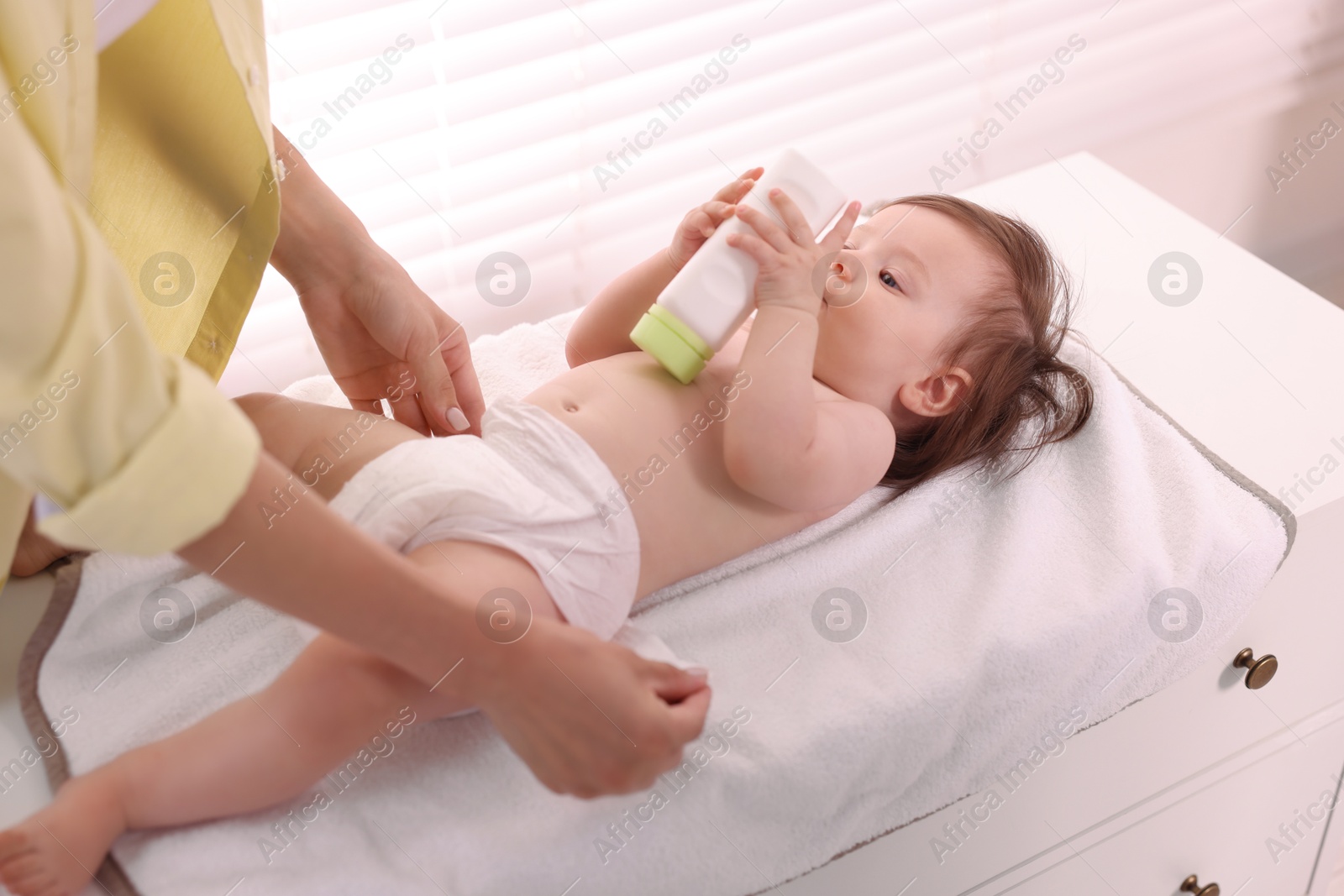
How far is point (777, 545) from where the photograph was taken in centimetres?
104

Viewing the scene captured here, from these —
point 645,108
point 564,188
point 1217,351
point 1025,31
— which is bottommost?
point 564,188

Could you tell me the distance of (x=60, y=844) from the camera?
2.36ft

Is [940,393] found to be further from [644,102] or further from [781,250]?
[644,102]

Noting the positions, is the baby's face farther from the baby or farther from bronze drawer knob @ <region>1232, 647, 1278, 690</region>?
bronze drawer knob @ <region>1232, 647, 1278, 690</region>

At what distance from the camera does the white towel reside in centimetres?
79

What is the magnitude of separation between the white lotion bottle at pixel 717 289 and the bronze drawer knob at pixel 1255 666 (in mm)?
609

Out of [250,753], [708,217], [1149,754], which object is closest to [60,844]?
[250,753]

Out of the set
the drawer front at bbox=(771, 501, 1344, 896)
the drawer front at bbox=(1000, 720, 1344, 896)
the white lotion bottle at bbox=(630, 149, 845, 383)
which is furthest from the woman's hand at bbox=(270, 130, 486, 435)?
the drawer front at bbox=(1000, 720, 1344, 896)

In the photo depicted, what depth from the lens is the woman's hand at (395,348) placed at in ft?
3.40

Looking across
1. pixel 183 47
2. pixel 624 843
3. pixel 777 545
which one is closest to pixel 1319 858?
pixel 777 545

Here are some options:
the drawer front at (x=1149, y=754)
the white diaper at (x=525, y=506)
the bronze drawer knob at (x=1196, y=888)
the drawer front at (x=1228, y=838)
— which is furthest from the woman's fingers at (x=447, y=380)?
the bronze drawer knob at (x=1196, y=888)

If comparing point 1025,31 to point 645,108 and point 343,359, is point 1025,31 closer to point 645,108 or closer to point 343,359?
point 645,108

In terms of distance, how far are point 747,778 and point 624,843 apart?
0.11 meters

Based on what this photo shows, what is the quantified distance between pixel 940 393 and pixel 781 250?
10.9 inches
